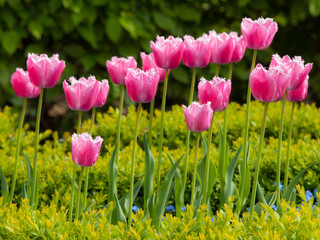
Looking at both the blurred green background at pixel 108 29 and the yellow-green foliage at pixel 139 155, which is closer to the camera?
the yellow-green foliage at pixel 139 155

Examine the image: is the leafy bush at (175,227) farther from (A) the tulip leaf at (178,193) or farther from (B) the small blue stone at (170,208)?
(B) the small blue stone at (170,208)

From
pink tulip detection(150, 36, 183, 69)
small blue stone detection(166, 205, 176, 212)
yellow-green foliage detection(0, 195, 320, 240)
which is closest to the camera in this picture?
yellow-green foliage detection(0, 195, 320, 240)

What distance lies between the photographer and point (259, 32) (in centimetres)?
280

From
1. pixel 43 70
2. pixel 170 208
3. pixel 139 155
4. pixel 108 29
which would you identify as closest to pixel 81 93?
pixel 43 70

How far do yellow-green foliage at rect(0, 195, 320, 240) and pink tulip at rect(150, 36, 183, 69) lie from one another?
709 millimetres

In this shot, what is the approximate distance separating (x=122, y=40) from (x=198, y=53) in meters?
3.69

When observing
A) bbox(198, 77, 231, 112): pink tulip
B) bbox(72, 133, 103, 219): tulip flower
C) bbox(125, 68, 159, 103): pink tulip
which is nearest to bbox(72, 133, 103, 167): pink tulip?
bbox(72, 133, 103, 219): tulip flower

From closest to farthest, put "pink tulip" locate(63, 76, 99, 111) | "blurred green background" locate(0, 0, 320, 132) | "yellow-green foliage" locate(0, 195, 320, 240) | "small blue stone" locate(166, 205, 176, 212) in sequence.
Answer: "yellow-green foliage" locate(0, 195, 320, 240) → "pink tulip" locate(63, 76, 99, 111) → "small blue stone" locate(166, 205, 176, 212) → "blurred green background" locate(0, 0, 320, 132)

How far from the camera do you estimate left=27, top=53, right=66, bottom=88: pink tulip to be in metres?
2.60

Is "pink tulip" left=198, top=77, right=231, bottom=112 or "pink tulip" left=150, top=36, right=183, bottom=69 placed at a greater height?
"pink tulip" left=150, top=36, right=183, bottom=69

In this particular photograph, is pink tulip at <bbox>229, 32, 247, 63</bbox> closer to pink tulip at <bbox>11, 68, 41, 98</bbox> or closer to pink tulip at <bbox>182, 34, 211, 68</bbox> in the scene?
pink tulip at <bbox>182, 34, 211, 68</bbox>

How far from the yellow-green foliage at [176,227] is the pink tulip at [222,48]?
85cm

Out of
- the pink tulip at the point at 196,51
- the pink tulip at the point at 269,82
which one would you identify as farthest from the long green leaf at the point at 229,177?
the pink tulip at the point at 269,82

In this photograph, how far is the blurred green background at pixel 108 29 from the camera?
6078 millimetres
